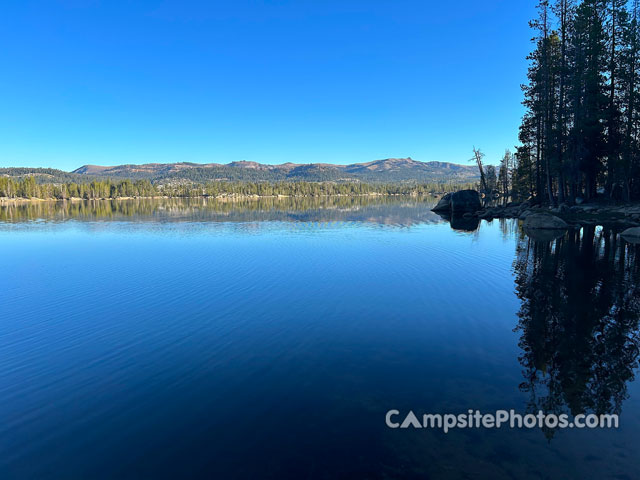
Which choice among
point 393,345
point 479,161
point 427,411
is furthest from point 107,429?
point 479,161

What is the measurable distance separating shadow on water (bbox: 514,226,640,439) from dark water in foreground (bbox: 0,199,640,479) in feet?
0.23

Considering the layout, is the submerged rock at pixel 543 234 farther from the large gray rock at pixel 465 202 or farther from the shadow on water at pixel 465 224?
the large gray rock at pixel 465 202

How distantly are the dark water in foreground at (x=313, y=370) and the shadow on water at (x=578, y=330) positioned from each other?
0.23ft

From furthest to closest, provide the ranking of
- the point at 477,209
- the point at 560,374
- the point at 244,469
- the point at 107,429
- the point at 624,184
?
1. the point at 477,209
2. the point at 624,184
3. the point at 560,374
4. the point at 107,429
5. the point at 244,469

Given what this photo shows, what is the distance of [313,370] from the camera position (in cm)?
999

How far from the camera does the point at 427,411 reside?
790cm

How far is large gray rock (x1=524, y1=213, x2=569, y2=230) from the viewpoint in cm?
3769

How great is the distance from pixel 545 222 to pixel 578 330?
31902 millimetres

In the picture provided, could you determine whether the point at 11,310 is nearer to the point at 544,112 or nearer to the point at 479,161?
the point at 544,112

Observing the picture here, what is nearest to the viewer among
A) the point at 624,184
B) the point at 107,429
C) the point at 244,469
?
the point at 244,469

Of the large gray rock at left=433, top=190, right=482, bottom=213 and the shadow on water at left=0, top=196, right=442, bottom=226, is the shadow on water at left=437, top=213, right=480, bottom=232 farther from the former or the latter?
the large gray rock at left=433, top=190, right=482, bottom=213

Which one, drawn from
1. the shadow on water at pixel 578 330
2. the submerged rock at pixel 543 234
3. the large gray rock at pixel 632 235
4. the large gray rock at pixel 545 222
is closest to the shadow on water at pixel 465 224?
the large gray rock at pixel 545 222

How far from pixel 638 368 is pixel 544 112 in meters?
51.4

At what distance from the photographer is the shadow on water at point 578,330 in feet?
27.6
